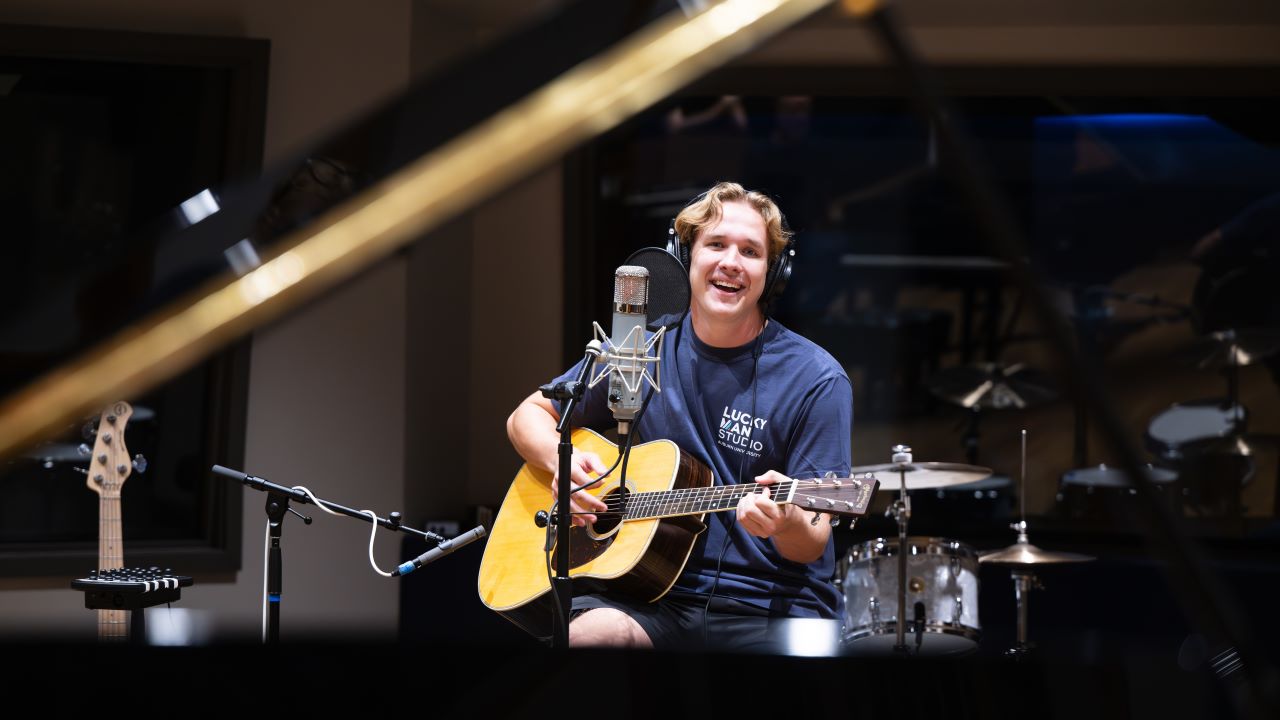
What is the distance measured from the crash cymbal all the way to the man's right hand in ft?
6.92

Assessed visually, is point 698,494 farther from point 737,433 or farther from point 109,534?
point 109,534

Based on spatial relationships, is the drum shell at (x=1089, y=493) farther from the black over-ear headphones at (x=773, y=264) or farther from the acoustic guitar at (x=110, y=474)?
the acoustic guitar at (x=110, y=474)

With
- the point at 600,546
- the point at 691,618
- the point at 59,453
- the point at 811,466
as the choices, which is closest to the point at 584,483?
the point at 600,546

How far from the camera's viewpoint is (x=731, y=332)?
2.55 metres

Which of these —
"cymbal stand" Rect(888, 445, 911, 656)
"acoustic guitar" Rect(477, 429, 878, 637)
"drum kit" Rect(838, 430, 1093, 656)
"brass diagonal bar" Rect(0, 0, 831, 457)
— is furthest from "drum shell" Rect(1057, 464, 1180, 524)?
"brass diagonal bar" Rect(0, 0, 831, 457)

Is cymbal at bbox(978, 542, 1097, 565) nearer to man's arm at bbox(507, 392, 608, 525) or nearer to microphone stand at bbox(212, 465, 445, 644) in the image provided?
man's arm at bbox(507, 392, 608, 525)

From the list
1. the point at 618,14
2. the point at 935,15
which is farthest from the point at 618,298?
the point at 935,15

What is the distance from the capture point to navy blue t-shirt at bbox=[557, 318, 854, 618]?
2.38 metres

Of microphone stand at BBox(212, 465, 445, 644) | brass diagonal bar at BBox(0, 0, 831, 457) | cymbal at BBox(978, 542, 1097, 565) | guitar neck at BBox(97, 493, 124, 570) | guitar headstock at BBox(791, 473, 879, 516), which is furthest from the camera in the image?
cymbal at BBox(978, 542, 1097, 565)

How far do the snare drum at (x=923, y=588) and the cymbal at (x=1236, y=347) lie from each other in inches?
61.4

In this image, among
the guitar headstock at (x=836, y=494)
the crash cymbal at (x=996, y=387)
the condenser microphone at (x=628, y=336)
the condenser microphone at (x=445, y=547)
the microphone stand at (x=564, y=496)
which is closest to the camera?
the microphone stand at (x=564, y=496)

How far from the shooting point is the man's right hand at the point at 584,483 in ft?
8.21

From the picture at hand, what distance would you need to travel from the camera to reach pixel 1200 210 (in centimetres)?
450

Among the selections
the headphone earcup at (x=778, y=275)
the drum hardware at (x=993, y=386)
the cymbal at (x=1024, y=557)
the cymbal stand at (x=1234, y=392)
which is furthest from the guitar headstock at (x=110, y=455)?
the cymbal stand at (x=1234, y=392)
